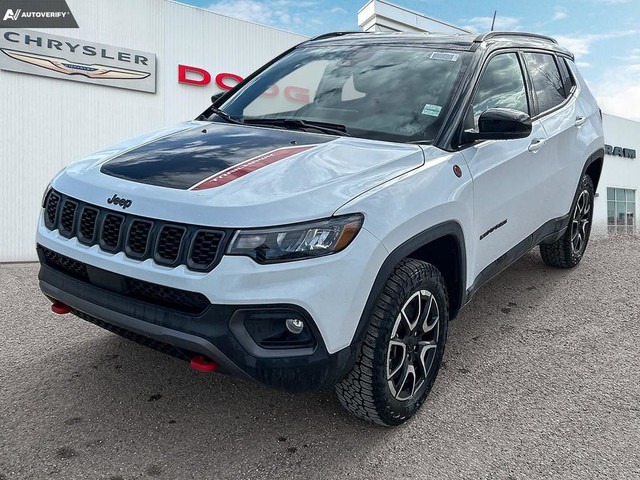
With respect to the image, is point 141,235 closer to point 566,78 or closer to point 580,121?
point 580,121

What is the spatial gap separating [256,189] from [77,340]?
2.22 meters

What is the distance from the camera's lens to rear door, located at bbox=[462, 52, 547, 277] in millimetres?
3064

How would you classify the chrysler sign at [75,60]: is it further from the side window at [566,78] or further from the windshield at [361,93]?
the side window at [566,78]

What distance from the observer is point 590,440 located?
2656 mm

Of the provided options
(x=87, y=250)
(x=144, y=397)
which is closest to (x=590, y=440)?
(x=144, y=397)

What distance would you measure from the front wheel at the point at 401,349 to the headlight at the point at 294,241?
0.42 m

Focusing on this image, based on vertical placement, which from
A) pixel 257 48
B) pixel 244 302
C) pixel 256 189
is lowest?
pixel 244 302

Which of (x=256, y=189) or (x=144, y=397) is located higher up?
(x=256, y=189)

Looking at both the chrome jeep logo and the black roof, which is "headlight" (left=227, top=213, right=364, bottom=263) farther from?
the black roof

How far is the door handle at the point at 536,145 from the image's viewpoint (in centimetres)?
365

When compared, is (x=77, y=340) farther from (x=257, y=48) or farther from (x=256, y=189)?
(x=257, y=48)

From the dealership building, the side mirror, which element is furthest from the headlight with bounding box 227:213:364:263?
the dealership building

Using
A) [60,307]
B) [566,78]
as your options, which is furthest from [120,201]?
[566,78]

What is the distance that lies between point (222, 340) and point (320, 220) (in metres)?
0.58
